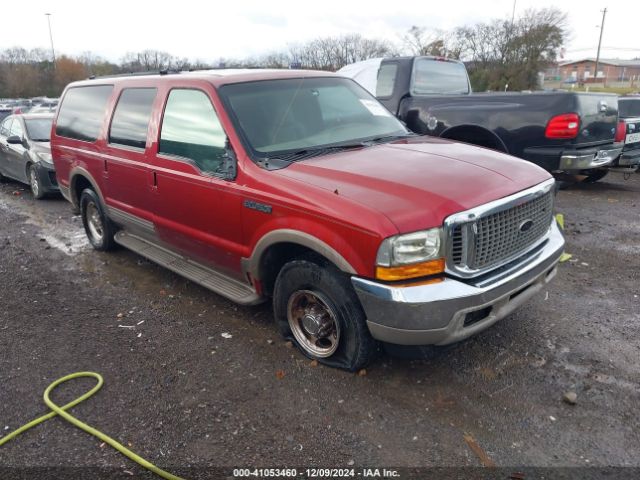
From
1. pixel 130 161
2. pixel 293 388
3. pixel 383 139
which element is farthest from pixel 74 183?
pixel 293 388

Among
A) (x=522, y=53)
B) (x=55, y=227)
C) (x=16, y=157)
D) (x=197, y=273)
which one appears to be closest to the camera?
(x=197, y=273)

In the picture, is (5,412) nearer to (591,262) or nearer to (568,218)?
(591,262)

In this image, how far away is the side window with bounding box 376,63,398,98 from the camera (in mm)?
7508

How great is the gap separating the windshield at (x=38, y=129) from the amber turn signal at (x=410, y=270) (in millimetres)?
8672

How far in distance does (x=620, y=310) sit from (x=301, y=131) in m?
2.98

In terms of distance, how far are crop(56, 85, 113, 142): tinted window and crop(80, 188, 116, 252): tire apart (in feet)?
2.21

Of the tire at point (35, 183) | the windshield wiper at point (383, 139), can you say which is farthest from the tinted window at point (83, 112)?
the tire at point (35, 183)

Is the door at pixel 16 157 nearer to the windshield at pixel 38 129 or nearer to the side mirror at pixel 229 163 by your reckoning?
the windshield at pixel 38 129

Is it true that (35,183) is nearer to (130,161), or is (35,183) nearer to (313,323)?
(130,161)

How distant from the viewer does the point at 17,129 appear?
9828 millimetres

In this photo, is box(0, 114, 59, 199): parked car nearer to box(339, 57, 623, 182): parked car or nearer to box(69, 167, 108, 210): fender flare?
box(69, 167, 108, 210): fender flare

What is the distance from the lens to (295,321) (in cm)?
359

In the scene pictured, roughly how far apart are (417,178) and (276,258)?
114 centimetres

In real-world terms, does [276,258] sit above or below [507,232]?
below
